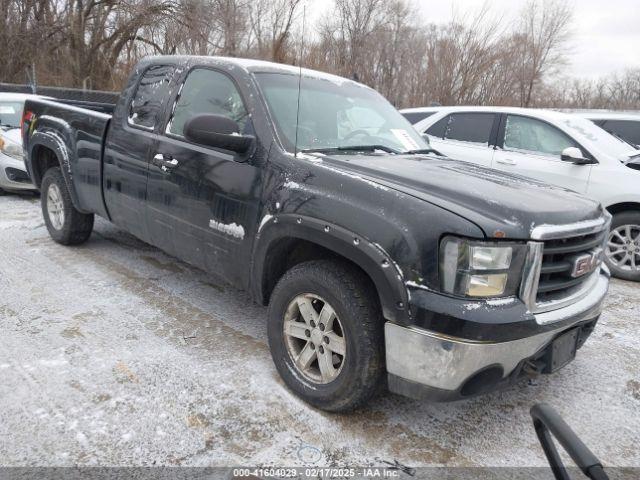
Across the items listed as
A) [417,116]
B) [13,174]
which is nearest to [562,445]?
[417,116]

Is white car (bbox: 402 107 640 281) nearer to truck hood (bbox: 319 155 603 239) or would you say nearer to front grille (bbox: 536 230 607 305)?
truck hood (bbox: 319 155 603 239)

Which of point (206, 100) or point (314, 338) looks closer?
point (314, 338)

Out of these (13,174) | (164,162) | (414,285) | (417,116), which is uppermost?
(417,116)

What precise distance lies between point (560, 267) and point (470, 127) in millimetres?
4645

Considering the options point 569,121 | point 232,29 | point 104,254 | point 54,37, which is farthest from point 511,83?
point 104,254

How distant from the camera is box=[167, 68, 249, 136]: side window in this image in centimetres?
330

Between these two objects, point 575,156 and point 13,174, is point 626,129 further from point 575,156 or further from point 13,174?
point 13,174

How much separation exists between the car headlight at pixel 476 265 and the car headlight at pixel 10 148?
24.1 ft

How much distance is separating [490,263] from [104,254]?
418 cm

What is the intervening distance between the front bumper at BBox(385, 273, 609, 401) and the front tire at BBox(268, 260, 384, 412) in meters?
0.13

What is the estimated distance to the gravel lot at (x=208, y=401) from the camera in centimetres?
240

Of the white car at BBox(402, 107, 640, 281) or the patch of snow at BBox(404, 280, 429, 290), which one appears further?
the white car at BBox(402, 107, 640, 281)

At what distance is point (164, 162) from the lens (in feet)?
11.8

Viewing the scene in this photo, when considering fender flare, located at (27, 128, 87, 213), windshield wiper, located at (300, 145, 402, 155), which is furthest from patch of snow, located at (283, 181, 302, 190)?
fender flare, located at (27, 128, 87, 213)
